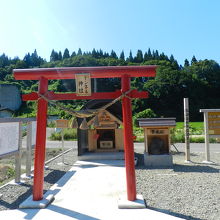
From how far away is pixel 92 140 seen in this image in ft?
38.9

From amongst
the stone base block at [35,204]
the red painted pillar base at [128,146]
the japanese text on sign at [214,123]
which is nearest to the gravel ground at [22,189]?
the stone base block at [35,204]

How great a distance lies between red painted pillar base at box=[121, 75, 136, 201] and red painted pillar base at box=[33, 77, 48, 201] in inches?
75.7

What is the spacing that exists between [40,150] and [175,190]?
359 centimetres

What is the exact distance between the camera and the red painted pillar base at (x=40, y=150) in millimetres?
5215

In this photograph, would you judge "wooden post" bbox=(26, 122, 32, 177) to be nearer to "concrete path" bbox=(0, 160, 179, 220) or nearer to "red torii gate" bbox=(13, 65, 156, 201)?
"concrete path" bbox=(0, 160, 179, 220)

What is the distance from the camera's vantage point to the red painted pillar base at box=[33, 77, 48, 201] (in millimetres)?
5215

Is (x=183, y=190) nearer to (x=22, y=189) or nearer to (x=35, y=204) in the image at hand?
(x=35, y=204)

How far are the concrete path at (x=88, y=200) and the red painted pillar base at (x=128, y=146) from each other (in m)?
0.48

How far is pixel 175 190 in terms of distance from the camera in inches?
234

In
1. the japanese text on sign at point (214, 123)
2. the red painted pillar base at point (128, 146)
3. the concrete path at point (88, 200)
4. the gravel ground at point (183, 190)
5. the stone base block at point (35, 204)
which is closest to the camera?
the concrete path at point (88, 200)

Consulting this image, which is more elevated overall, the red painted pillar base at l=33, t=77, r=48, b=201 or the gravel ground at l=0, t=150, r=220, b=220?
the red painted pillar base at l=33, t=77, r=48, b=201

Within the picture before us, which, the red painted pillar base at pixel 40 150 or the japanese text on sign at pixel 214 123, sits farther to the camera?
the japanese text on sign at pixel 214 123

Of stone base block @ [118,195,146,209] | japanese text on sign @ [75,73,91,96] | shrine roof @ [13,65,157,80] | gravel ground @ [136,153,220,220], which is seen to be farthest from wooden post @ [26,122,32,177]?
stone base block @ [118,195,146,209]

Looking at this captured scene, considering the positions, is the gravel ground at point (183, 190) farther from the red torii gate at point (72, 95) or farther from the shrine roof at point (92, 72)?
the shrine roof at point (92, 72)
